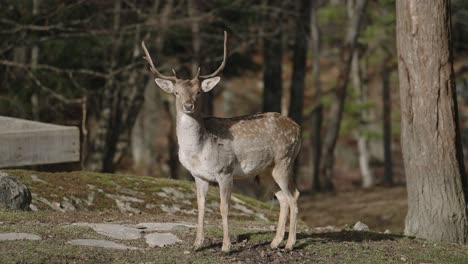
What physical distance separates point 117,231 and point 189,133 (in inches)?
56.0

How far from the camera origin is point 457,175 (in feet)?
39.0

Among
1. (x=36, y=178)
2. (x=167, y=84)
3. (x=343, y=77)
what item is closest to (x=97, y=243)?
(x=167, y=84)

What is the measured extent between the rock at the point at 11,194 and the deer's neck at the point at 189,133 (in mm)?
2574

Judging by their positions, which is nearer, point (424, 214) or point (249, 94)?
point (424, 214)

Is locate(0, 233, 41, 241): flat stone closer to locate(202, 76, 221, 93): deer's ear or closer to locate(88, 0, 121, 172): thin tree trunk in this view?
locate(202, 76, 221, 93): deer's ear

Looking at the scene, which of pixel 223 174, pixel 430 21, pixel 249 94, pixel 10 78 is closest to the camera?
pixel 223 174

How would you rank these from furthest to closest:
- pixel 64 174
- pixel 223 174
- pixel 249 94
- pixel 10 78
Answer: pixel 249 94, pixel 10 78, pixel 64 174, pixel 223 174

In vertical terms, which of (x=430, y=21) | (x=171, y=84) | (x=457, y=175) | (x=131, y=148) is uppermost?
(x=430, y=21)

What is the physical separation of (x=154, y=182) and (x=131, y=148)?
18.5m

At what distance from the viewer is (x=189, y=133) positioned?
9320 mm

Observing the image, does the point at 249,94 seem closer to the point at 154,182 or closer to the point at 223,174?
the point at 154,182

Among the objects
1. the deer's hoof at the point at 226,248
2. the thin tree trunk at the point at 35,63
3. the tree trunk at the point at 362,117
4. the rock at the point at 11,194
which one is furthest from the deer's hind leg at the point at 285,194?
the tree trunk at the point at 362,117

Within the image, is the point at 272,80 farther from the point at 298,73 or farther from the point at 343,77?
the point at 343,77

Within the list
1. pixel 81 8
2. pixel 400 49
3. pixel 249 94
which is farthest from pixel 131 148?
pixel 400 49
